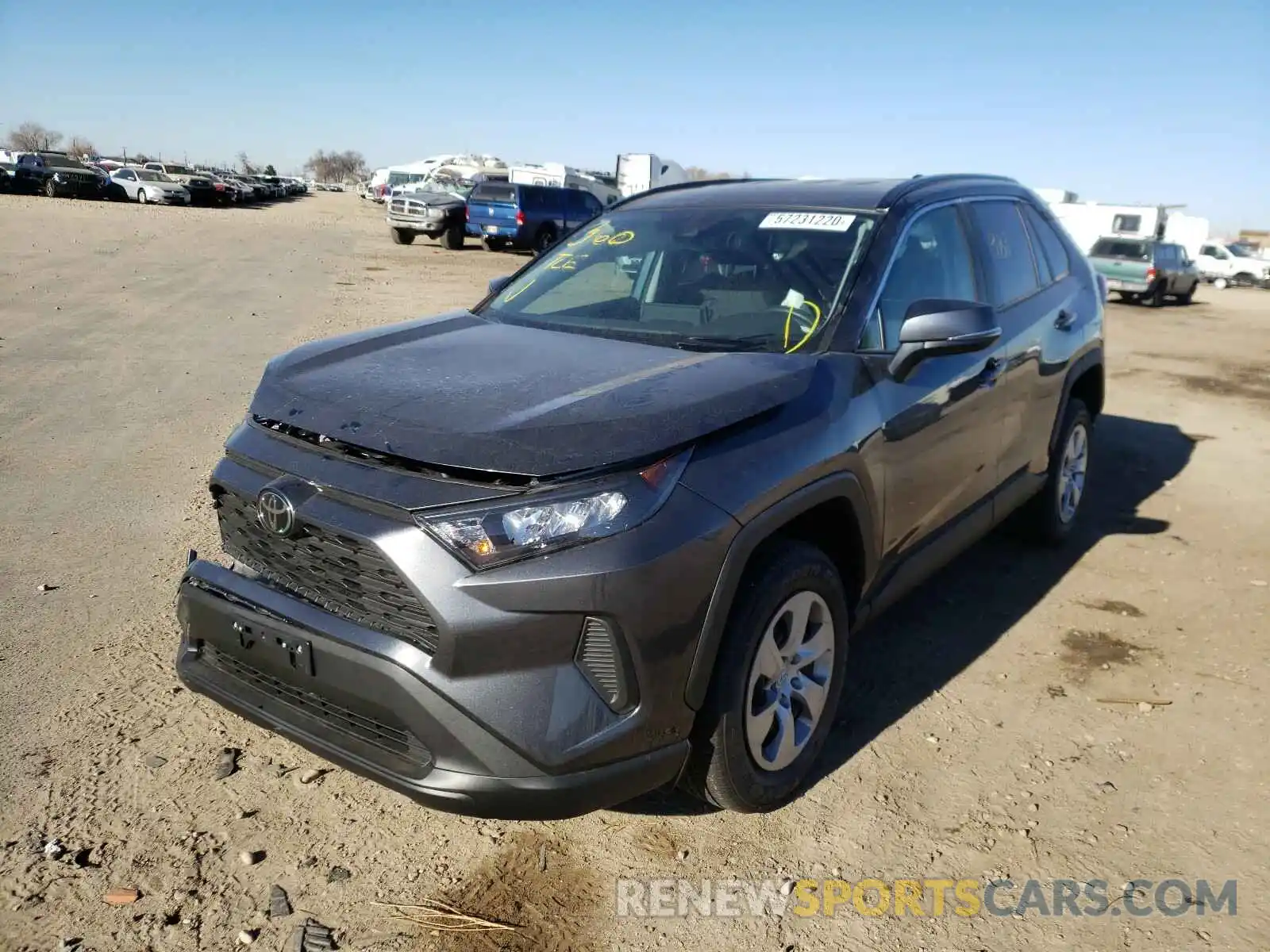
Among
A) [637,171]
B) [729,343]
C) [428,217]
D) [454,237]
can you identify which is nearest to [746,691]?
[729,343]

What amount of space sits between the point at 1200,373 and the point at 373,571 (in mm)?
12690

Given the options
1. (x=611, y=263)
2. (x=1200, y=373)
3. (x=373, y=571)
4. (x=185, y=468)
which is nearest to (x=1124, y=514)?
(x=611, y=263)

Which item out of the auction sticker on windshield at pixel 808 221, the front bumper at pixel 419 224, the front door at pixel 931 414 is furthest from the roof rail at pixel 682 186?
the front bumper at pixel 419 224

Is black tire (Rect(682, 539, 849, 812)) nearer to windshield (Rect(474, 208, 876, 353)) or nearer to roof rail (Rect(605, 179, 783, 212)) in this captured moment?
windshield (Rect(474, 208, 876, 353))

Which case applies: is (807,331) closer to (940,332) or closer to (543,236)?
(940,332)

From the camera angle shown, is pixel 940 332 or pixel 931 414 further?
pixel 931 414

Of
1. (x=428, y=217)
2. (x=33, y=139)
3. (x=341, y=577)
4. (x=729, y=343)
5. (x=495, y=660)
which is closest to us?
(x=495, y=660)

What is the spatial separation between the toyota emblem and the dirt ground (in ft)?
3.03

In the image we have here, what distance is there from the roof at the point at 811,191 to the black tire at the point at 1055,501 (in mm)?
1324

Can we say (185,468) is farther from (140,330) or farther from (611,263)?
(140,330)

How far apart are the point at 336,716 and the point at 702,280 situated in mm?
2038

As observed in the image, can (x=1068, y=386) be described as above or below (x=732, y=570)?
above

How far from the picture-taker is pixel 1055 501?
200 inches

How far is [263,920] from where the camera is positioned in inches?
95.2
